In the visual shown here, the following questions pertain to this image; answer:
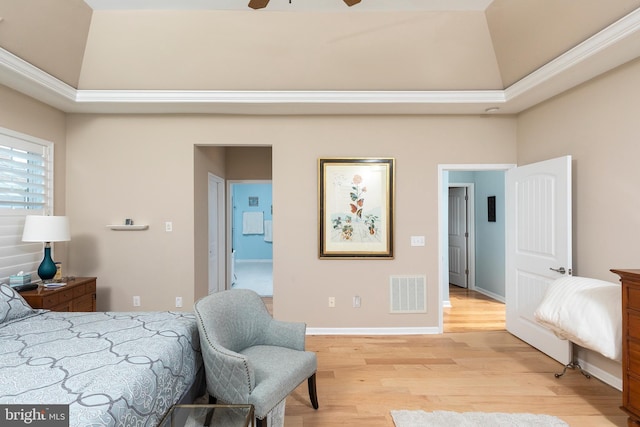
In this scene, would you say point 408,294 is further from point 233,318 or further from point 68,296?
point 68,296

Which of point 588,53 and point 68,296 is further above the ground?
point 588,53

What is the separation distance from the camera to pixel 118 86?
3447 millimetres

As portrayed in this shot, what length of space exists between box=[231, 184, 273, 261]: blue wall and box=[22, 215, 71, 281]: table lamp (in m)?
6.49

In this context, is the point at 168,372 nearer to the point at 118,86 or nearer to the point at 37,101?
the point at 118,86

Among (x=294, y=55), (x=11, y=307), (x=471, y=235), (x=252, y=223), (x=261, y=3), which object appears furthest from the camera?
(x=252, y=223)

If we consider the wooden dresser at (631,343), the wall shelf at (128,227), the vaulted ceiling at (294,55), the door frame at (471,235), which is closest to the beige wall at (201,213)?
the wall shelf at (128,227)

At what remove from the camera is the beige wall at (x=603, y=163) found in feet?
8.58

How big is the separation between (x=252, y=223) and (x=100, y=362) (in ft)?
26.6

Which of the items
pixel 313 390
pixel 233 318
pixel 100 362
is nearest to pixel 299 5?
pixel 233 318

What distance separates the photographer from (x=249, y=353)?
230 cm

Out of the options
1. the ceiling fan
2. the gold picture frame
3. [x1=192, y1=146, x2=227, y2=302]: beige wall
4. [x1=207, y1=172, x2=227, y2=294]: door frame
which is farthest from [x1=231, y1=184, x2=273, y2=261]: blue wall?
the ceiling fan

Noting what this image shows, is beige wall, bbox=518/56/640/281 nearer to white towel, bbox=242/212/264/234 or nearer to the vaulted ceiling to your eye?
the vaulted ceiling

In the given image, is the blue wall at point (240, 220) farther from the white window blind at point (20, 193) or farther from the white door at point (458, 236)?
the white window blind at point (20, 193)

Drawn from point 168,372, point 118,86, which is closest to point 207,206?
point 118,86
